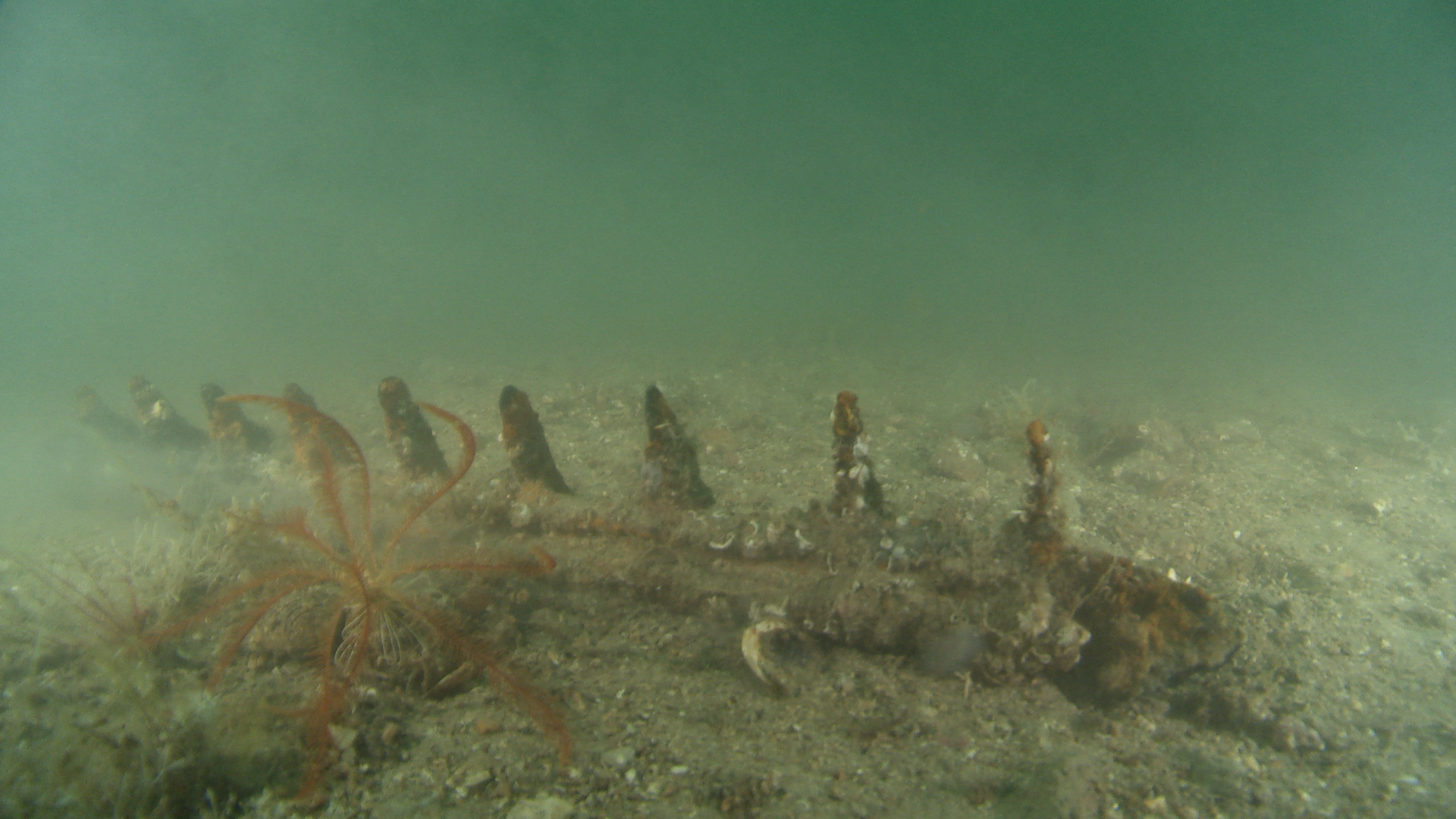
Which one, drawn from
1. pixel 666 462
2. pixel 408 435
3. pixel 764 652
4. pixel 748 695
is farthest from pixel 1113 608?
pixel 408 435

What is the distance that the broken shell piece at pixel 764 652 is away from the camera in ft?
11.4

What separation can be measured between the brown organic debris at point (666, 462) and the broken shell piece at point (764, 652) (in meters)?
1.58

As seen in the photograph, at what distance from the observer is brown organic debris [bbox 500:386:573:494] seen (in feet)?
17.6

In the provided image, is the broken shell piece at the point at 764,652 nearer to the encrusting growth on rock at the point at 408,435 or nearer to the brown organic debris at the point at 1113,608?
the brown organic debris at the point at 1113,608

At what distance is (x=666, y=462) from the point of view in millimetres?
5047

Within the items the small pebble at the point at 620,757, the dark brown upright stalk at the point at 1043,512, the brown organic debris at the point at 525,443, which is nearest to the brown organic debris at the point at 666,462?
the brown organic debris at the point at 525,443

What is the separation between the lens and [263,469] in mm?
8633

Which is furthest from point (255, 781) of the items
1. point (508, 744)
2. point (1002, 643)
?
Answer: point (1002, 643)

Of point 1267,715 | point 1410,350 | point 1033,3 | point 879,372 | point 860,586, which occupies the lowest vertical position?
point 1267,715

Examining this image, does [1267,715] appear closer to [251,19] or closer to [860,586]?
[860,586]

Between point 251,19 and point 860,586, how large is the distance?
77801 mm

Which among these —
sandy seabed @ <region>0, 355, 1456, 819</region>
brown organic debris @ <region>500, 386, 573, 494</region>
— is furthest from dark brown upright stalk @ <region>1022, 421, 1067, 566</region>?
brown organic debris @ <region>500, 386, 573, 494</region>

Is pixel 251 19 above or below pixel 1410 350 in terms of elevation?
above

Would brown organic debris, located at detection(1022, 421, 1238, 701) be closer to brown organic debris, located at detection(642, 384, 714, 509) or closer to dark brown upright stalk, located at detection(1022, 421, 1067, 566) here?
dark brown upright stalk, located at detection(1022, 421, 1067, 566)
